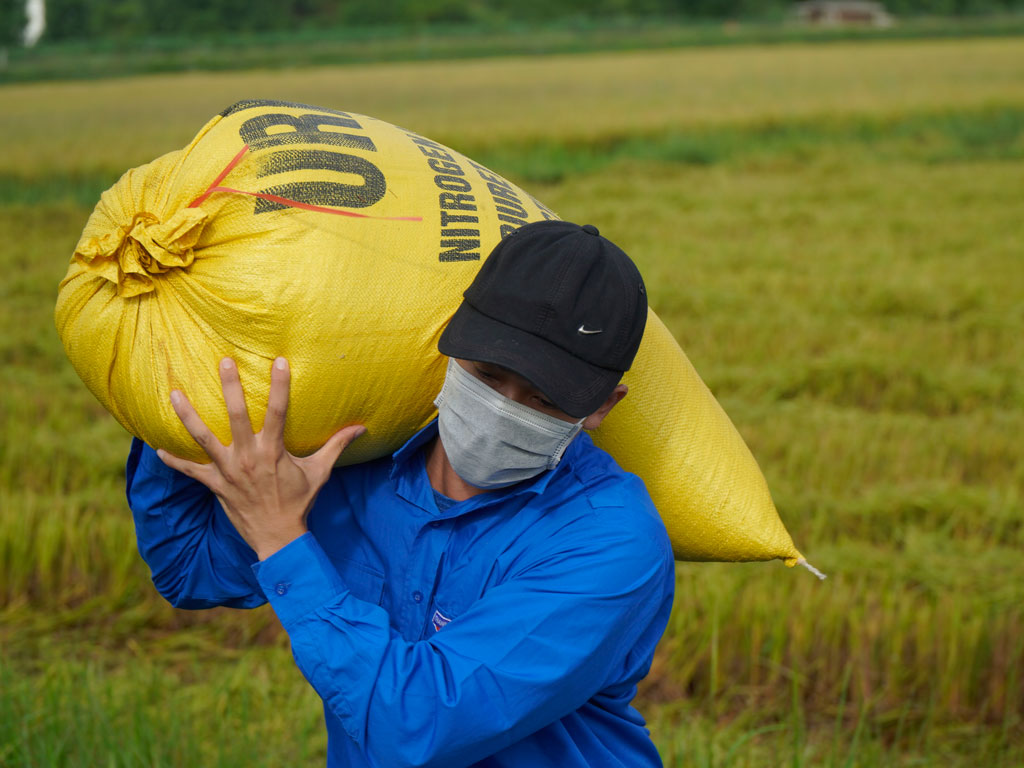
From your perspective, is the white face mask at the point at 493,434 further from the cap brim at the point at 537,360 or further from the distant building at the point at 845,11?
the distant building at the point at 845,11

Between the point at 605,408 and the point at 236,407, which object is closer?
the point at 236,407

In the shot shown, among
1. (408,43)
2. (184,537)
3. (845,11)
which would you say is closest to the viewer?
(184,537)

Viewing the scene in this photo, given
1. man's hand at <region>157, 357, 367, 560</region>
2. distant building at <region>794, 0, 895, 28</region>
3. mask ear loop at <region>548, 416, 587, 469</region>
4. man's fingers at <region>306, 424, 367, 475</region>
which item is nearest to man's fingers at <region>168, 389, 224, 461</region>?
man's hand at <region>157, 357, 367, 560</region>

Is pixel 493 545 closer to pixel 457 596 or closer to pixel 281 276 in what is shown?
Answer: pixel 457 596

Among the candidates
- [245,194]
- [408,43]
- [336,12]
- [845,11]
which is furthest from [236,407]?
[845,11]

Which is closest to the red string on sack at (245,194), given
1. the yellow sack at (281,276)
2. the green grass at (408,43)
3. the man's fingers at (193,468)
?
the yellow sack at (281,276)

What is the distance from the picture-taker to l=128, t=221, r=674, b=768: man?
110 centimetres

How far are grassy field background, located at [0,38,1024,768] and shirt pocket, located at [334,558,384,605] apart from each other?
1044 millimetres

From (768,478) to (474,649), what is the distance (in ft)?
10.3

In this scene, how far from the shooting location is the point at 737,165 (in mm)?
11648

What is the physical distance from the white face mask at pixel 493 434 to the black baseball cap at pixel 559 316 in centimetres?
7

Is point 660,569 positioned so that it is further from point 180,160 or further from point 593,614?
point 180,160

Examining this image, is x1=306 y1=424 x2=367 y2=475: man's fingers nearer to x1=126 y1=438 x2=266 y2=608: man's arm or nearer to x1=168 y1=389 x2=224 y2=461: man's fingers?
x1=168 y1=389 x2=224 y2=461: man's fingers

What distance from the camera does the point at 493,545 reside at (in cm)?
126
